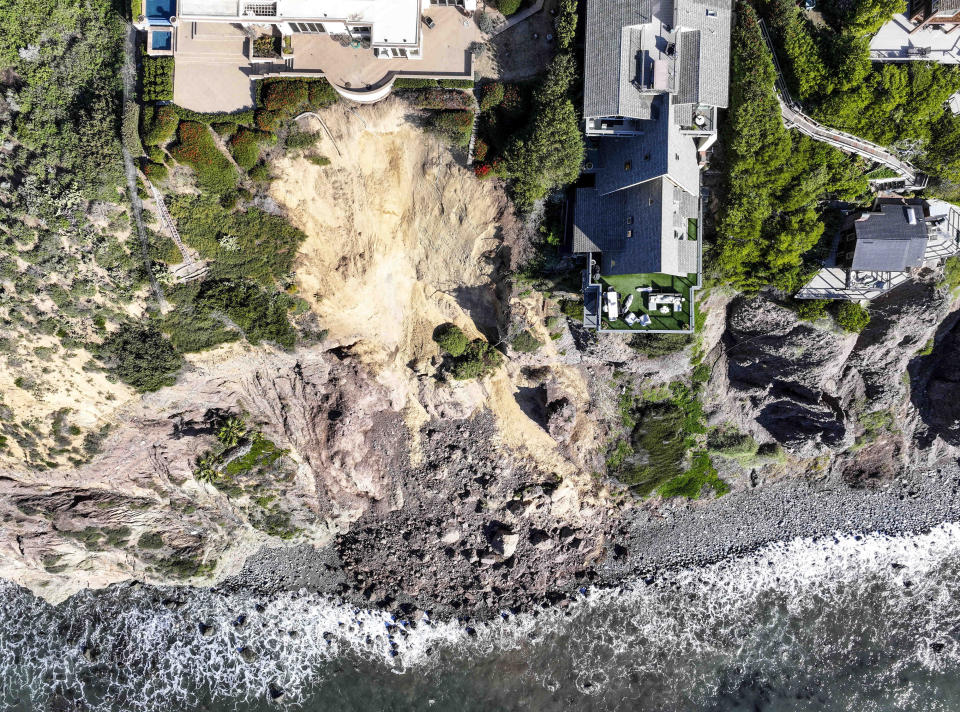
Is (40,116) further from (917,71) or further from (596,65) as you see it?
(917,71)

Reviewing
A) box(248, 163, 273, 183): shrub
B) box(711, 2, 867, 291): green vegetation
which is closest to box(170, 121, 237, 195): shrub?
box(248, 163, 273, 183): shrub

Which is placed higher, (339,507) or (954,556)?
(339,507)

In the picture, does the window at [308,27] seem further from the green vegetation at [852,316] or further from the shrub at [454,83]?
the green vegetation at [852,316]

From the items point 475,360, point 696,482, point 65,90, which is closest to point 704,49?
point 475,360

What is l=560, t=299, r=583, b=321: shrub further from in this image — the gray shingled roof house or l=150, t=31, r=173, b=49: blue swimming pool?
l=150, t=31, r=173, b=49: blue swimming pool

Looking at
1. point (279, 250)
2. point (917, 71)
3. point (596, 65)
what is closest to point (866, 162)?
point (917, 71)

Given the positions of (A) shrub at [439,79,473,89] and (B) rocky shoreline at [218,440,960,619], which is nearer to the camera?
(A) shrub at [439,79,473,89]
